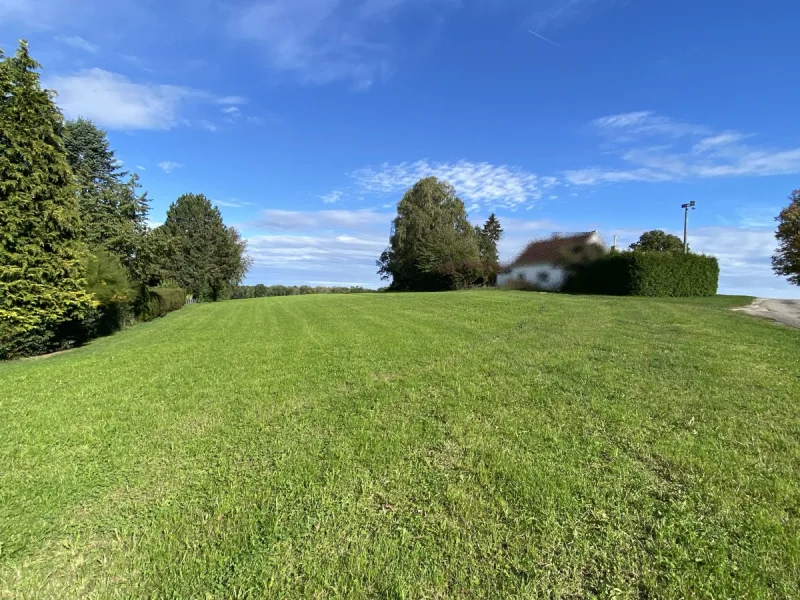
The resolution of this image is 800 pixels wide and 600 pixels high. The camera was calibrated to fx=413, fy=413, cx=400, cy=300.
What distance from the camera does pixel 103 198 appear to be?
1922 centimetres

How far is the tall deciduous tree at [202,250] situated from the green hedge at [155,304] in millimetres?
15707

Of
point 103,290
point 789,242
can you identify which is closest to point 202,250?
point 103,290

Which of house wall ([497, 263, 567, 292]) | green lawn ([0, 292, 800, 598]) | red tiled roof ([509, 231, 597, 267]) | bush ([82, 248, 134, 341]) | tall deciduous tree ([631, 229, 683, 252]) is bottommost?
green lawn ([0, 292, 800, 598])

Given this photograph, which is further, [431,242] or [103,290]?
[431,242]

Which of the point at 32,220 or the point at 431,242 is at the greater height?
the point at 431,242

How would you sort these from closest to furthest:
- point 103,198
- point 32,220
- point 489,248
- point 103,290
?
point 32,220, point 103,290, point 103,198, point 489,248

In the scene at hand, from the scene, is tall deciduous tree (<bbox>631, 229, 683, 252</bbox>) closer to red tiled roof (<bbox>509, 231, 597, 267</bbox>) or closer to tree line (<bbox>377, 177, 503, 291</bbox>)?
tree line (<bbox>377, 177, 503, 291</bbox>)

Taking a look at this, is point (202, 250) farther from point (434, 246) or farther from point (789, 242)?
point (789, 242)

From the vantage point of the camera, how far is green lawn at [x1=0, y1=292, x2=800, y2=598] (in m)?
2.09

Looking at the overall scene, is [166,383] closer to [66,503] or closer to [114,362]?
[114,362]

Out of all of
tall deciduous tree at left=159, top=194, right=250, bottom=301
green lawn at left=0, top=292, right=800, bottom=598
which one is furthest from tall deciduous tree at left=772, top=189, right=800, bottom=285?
tall deciduous tree at left=159, top=194, right=250, bottom=301

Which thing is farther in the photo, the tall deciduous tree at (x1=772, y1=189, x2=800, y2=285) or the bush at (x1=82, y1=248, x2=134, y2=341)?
the tall deciduous tree at (x1=772, y1=189, x2=800, y2=285)

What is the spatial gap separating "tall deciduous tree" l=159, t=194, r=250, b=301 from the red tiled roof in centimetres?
3429

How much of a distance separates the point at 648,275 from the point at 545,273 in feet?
16.0
